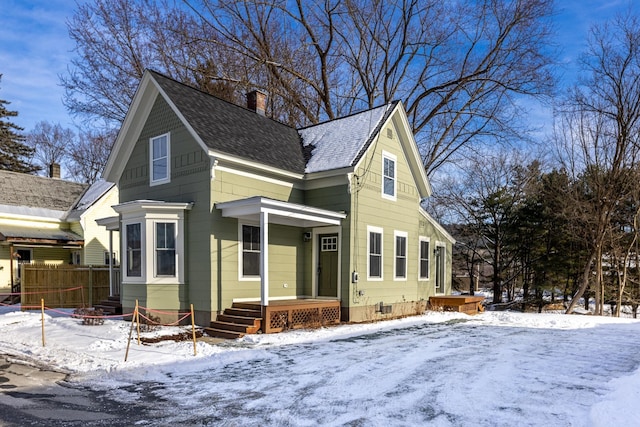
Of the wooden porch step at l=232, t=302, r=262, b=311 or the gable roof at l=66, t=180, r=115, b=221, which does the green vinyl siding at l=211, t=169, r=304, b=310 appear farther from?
the gable roof at l=66, t=180, r=115, b=221

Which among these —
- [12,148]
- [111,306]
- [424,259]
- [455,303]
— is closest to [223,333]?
[111,306]

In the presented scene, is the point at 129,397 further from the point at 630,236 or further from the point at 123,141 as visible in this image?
the point at 630,236

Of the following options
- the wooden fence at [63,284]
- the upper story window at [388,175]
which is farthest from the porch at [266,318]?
the wooden fence at [63,284]

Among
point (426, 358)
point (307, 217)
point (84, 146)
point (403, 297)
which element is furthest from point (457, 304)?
point (84, 146)

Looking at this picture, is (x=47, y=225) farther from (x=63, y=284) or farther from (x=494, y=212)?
(x=494, y=212)

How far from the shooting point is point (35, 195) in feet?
76.2

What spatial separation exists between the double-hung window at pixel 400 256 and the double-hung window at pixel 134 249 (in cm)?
852

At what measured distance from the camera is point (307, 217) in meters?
12.4

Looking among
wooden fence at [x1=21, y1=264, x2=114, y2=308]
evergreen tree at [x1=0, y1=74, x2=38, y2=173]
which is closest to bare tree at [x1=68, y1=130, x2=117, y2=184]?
evergreen tree at [x1=0, y1=74, x2=38, y2=173]

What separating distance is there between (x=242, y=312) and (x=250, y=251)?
1.95 meters

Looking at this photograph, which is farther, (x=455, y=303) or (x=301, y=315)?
(x=455, y=303)

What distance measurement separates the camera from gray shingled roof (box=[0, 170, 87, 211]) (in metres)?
22.2

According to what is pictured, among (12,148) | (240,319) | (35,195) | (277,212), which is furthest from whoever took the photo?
(12,148)

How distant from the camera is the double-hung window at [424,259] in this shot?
58.3ft
